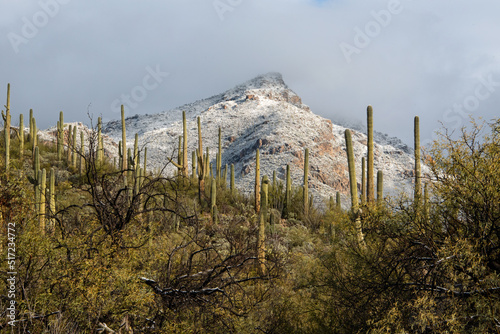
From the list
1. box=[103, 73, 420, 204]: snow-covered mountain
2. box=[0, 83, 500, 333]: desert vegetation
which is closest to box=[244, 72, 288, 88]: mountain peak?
box=[103, 73, 420, 204]: snow-covered mountain

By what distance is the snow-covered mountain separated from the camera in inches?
2151

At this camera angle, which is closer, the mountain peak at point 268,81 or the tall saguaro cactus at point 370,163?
the tall saguaro cactus at point 370,163

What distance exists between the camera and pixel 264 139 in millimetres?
59469

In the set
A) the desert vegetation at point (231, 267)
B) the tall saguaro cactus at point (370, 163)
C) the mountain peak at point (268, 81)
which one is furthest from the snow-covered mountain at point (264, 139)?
the desert vegetation at point (231, 267)

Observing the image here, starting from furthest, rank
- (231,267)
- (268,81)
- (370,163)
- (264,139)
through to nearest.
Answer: (268,81)
(264,139)
(370,163)
(231,267)

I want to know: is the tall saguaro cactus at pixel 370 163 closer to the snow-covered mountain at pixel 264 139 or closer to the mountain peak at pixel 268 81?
the snow-covered mountain at pixel 264 139

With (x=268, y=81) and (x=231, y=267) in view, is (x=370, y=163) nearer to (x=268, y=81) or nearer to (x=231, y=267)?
(x=231, y=267)

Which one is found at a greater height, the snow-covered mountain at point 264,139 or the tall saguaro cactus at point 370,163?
the snow-covered mountain at point 264,139

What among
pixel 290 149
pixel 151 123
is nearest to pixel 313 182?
pixel 290 149

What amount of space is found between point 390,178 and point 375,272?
182 ft

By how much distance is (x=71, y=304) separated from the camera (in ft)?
21.5

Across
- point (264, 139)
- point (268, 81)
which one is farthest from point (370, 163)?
point (268, 81)

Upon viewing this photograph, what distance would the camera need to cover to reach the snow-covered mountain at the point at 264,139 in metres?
54.6

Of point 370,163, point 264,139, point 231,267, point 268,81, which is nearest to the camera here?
point 231,267
